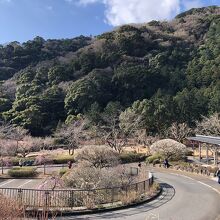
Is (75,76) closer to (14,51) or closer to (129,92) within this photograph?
(129,92)

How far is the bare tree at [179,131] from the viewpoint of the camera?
49594 mm

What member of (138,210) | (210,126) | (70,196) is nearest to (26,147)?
(210,126)

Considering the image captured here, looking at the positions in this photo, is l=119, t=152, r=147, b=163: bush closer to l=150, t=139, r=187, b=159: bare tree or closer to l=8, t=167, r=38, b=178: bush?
l=150, t=139, r=187, b=159: bare tree

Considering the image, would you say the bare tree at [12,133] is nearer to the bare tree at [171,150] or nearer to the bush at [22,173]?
the bush at [22,173]

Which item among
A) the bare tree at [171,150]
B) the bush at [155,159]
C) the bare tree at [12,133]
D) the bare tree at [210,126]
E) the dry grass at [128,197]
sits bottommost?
the bush at [155,159]

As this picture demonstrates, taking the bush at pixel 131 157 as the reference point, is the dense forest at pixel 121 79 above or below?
above

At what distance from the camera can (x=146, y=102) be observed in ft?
182

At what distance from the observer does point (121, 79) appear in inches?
2788

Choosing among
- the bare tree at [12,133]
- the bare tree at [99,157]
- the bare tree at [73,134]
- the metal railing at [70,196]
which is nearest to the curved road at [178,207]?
the metal railing at [70,196]

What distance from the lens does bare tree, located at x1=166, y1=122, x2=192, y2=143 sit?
49.6 m

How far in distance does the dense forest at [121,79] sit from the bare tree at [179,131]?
234 centimetres

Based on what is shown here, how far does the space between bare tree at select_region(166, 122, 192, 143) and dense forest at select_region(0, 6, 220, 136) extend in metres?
2.34

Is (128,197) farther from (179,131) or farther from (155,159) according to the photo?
(179,131)

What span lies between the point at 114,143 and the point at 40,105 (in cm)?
2315
